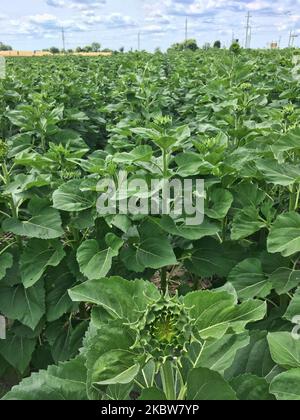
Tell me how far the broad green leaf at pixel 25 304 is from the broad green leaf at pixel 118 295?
131 centimetres

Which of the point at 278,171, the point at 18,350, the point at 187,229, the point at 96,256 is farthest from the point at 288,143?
the point at 18,350

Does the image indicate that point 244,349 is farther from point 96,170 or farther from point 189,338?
point 96,170

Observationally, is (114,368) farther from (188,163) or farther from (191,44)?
(191,44)

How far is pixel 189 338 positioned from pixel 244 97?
3.66m

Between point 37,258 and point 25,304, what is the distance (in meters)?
0.25

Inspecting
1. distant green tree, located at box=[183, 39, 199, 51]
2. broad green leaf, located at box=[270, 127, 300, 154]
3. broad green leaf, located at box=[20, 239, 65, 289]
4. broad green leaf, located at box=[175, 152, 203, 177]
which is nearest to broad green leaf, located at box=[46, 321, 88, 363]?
broad green leaf, located at box=[20, 239, 65, 289]

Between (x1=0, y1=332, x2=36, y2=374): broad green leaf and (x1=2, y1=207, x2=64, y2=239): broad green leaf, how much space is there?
0.64m

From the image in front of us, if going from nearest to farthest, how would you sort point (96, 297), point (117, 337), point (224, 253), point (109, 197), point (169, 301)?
point (169, 301) < point (117, 337) < point (96, 297) < point (109, 197) < point (224, 253)

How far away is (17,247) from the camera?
8.81 feet

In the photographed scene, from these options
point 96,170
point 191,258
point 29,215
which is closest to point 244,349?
point 191,258

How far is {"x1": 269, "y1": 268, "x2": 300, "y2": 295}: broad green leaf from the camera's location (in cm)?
217

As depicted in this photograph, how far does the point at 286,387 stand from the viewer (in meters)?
1.16

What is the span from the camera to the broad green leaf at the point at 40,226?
2.39 metres

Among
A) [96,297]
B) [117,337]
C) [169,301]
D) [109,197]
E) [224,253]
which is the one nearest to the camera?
[169,301]
